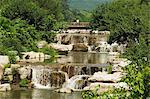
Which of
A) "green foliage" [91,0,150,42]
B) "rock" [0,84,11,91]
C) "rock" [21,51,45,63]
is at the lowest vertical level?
"rock" [0,84,11,91]

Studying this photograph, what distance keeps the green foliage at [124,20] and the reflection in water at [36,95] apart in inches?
584

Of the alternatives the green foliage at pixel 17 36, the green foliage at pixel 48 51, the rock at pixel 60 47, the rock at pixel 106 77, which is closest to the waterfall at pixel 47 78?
the rock at pixel 106 77

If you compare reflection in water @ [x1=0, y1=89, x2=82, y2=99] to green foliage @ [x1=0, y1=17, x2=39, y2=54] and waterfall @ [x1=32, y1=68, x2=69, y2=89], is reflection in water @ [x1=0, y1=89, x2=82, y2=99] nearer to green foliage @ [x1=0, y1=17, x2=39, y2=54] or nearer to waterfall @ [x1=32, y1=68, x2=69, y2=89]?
waterfall @ [x1=32, y1=68, x2=69, y2=89]

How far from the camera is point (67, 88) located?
2212 cm

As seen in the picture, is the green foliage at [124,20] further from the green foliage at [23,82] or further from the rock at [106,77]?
the rock at [106,77]

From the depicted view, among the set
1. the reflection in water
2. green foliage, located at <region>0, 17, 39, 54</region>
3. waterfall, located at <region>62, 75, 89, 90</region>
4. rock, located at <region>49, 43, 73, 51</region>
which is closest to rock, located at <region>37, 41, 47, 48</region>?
green foliage, located at <region>0, 17, 39, 54</region>

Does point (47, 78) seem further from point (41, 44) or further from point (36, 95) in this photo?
point (41, 44)

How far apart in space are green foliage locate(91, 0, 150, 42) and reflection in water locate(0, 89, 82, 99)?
14837 millimetres

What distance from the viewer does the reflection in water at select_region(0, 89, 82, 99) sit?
20.2 metres

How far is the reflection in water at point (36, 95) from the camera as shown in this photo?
20.2 meters

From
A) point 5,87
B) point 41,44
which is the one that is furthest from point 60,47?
point 5,87

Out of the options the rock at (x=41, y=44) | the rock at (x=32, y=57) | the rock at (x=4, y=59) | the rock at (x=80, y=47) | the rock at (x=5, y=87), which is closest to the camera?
the rock at (x=5, y=87)

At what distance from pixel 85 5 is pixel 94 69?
153060 mm

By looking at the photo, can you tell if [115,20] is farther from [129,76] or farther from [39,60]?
[129,76]
